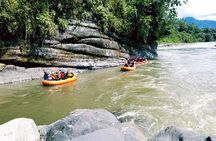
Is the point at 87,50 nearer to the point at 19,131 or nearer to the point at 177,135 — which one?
the point at 19,131

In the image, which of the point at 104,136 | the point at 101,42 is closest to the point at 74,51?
the point at 101,42

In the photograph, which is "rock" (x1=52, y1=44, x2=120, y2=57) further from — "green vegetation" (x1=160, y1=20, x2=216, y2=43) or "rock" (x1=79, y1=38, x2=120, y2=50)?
"green vegetation" (x1=160, y1=20, x2=216, y2=43)

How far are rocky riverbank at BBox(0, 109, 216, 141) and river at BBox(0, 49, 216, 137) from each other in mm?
2590

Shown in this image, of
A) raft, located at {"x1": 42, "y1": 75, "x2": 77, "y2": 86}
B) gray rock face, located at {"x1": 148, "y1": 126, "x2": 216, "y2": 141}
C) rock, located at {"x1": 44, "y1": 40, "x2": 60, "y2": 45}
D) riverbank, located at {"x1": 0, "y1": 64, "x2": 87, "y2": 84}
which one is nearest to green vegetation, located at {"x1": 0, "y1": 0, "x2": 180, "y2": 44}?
rock, located at {"x1": 44, "y1": 40, "x2": 60, "y2": 45}

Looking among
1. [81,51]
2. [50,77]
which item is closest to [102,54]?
[81,51]

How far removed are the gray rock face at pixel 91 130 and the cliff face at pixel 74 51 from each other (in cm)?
1661

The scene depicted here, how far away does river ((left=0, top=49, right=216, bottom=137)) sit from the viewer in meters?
11.9

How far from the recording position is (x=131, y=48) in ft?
113

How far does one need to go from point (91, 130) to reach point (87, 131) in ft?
0.35

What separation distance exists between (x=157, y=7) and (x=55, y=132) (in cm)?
3140

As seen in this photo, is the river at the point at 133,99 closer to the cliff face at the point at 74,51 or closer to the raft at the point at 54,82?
the raft at the point at 54,82

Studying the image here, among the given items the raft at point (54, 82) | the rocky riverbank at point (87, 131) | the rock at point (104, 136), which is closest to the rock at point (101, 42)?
the raft at point (54, 82)

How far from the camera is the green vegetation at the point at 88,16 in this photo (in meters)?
24.1

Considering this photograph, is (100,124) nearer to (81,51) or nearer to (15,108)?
(15,108)
